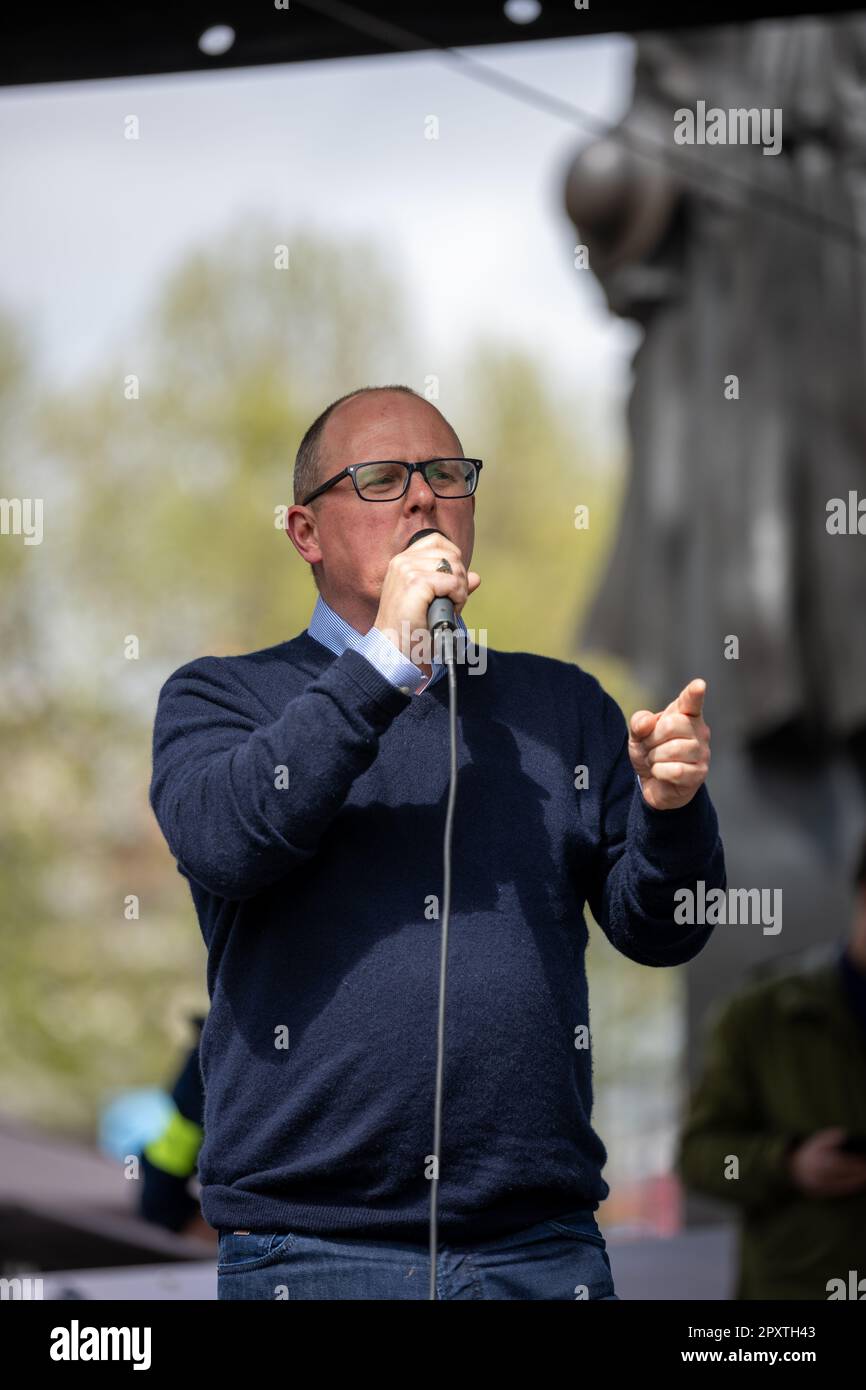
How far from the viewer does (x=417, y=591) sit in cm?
187

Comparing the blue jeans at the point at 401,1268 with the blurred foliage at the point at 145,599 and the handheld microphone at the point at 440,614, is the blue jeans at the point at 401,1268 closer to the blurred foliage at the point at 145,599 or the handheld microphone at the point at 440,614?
the handheld microphone at the point at 440,614

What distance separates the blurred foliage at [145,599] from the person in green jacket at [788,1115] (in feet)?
34.5

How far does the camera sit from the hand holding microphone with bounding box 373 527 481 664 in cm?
187

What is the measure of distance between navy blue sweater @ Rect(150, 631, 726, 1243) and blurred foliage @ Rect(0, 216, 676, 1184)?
12.7 metres

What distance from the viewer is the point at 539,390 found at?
55.9 feet

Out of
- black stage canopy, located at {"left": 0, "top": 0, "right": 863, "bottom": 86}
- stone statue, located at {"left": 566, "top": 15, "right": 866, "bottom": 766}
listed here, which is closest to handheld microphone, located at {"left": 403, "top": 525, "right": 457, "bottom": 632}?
black stage canopy, located at {"left": 0, "top": 0, "right": 863, "bottom": 86}

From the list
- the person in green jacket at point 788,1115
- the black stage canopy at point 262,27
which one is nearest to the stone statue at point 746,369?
the person in green jacket at point 788,1115

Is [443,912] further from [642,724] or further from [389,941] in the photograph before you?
[642,724]

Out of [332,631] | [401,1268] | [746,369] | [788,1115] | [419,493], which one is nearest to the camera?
[401,1268]

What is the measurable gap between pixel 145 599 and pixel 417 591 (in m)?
13.6

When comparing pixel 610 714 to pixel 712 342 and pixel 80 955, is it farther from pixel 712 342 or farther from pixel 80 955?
pixel 80 955

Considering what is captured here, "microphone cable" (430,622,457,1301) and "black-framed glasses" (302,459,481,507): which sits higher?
"black-framed glasses" (302,459,481,507)

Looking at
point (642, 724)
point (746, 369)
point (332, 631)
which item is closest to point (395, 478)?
point (332, 631)

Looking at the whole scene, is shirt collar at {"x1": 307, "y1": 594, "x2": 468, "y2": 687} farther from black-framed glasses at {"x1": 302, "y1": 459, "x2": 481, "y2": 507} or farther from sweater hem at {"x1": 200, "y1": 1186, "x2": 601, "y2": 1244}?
sweater hem at {"x1": 200, "y1": 1186, "x2": 601, "y2": 1244}
